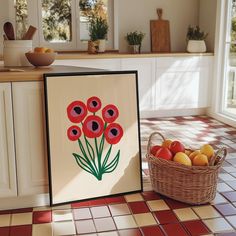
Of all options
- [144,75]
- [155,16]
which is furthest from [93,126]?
[155,16]

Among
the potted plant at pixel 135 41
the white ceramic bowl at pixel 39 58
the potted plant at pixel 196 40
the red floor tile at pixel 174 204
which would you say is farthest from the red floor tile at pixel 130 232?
the potted plant at pixel 196 40

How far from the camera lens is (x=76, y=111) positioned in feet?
7.98

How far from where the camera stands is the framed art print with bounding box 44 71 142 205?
2.39 metres

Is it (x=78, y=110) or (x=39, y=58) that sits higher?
(x=39, y=58)

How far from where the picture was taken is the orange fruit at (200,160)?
250 centimetres

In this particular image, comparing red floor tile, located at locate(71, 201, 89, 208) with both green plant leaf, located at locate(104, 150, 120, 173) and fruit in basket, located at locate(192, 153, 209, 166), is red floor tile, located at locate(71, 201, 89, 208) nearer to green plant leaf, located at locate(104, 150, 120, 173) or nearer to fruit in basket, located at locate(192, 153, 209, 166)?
green plant leaf, located at locate(104, 150, 120, 173)

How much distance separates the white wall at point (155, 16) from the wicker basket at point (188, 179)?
3.22 meters

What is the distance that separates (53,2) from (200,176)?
3604 millimetres

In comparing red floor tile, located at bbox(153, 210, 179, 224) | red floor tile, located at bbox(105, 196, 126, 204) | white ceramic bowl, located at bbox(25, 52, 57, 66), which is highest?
white ceramic bowl, located at bbox(25, 52, 57, 66)

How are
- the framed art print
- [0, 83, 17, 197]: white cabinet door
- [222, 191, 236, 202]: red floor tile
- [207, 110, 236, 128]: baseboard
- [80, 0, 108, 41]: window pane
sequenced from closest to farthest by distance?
[0, 83, 17, 197]: white cabinet door → the framed art print → [222, 191, 236, 202]: red floor tile → [207, 110, 236, 128]: baseboard → [80, 0, 108, 41]: window pane

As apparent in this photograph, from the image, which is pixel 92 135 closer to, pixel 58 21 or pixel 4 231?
pixel 4 231

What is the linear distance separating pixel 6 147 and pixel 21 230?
19.7 inches

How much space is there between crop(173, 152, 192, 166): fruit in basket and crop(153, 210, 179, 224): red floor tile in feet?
1.09

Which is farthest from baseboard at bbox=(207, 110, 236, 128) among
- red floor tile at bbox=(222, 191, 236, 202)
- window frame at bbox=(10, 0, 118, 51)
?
red floor tile at bbox=(222, 191, 236, 202)
